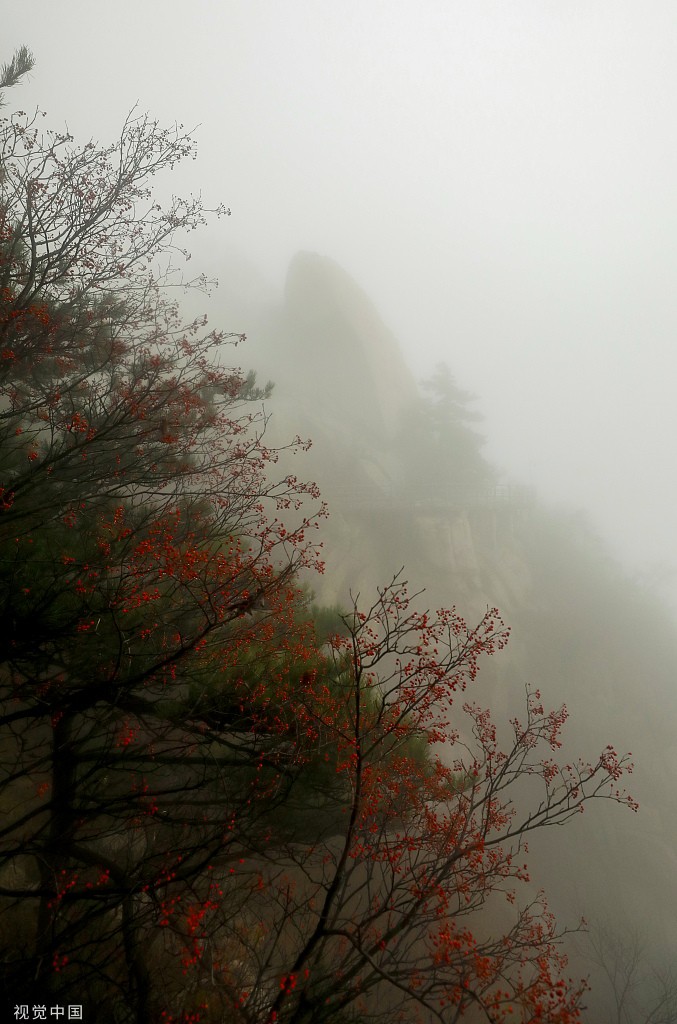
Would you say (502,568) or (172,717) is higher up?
(502,568)

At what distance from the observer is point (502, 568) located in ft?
70.5

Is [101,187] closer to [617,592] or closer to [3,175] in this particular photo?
[3,175]

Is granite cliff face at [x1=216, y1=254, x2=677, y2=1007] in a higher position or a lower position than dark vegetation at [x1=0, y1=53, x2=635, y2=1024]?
higher

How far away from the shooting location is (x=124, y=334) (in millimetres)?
6535

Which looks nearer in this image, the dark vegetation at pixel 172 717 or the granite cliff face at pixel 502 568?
the dark vegetation at pixel 172 717

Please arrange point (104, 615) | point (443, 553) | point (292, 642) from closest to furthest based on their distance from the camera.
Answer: point (104, 615), point (292, 642), point (443, 553)

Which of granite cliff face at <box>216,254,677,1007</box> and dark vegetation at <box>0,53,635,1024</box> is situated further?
granite cliff face at <box>216,254,677,1007</box>

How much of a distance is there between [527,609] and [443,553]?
465 cm

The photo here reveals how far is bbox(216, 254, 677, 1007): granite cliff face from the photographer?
14484 mm

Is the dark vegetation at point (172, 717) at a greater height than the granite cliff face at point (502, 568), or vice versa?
the granite cliff face at point (502, 568)

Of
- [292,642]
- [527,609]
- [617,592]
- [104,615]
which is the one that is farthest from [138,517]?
[617,592]

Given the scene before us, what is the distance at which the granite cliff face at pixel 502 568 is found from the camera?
1448 cm

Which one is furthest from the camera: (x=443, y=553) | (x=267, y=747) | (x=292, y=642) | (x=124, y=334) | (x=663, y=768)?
(x=443, y=553)

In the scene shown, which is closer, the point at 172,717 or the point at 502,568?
the point at 172,717
